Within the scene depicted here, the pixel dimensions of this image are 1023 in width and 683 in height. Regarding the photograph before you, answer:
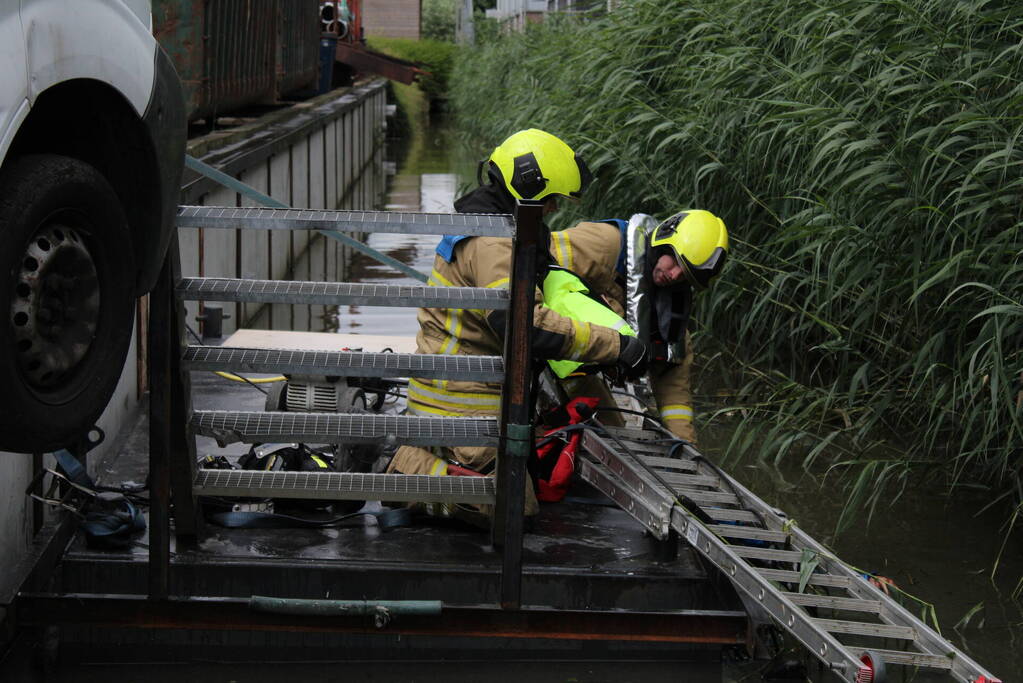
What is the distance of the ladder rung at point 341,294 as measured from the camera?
350 cm

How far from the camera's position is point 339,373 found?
3.57 metres

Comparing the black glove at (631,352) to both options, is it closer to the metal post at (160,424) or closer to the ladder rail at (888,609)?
the ladder rail at (888,609)

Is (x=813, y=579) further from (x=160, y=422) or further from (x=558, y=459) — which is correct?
(x=160, y=422)

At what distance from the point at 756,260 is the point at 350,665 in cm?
380

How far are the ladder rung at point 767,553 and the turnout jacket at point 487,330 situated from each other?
835 mm

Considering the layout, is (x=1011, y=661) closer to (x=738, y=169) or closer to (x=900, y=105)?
(x=900, y=105)

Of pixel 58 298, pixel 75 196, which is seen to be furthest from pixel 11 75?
pixel 58 298

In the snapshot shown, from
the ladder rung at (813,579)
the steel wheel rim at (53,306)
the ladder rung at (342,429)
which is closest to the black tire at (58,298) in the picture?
the steel wheel rim at (53,306)

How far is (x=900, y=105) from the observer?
569cm

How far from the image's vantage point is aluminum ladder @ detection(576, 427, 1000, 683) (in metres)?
3.46

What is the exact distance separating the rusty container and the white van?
445 cm

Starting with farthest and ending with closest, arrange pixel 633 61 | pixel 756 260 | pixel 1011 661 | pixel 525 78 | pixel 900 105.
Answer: pixel 525 78 → pixel 633 61 → pixel 756 260 → pixel 900 105 → pixel 1011 661

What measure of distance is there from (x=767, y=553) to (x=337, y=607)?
130 cm

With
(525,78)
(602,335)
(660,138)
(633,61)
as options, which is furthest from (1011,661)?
(525,78)
